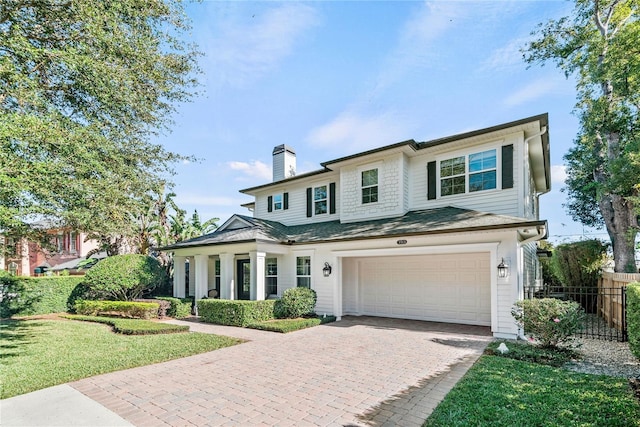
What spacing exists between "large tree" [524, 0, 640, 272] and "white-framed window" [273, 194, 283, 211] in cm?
1341

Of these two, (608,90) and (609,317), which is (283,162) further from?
(608,90)

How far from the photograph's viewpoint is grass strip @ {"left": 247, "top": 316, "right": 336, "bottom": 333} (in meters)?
10.1

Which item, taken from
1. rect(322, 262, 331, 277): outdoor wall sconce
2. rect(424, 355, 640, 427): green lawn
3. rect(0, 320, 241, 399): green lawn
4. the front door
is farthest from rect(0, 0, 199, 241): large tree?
rect(424, 355, 640, 427): green lawn

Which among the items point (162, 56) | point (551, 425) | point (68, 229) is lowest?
point (551, 425)

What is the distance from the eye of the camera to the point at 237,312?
11.2 m

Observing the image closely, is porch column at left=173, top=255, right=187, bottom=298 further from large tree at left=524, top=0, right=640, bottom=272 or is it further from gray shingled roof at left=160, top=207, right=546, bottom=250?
large tree at left=524, top=0, right=640, bottom=272

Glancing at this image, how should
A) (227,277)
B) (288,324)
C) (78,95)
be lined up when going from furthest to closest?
(227,277)
(288,324)
(78,95)

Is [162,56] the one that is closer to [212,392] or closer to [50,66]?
[50,66]

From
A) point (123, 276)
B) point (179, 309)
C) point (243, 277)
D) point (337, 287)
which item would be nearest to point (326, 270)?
point (337, 287)

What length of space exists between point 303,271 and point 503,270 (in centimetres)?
718

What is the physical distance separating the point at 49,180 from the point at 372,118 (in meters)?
11.4

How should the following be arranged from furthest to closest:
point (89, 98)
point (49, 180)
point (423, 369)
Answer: point (89, 98)
point (49, 180)
point (423, 369)

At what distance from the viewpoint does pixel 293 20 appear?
9570 millimetres

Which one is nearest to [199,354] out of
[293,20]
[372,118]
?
[293,20]
